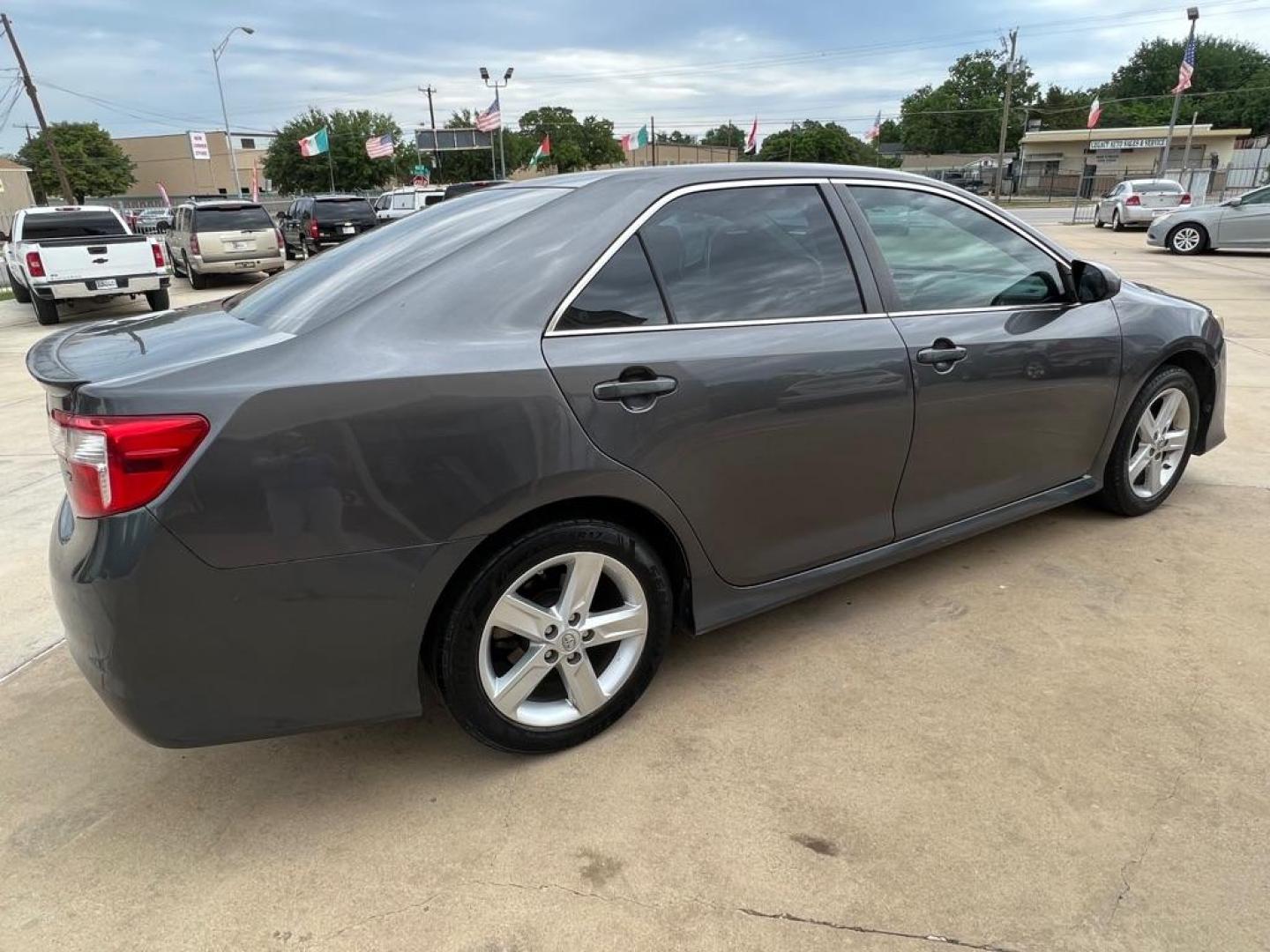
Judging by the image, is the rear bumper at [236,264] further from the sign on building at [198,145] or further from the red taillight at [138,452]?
the sign on building at [198,145]

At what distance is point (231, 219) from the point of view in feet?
53.0

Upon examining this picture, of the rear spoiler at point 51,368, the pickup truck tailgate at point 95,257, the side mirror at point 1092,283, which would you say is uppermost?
the rear spoiler at point 51,368

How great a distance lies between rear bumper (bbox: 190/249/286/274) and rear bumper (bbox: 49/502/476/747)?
1554cm

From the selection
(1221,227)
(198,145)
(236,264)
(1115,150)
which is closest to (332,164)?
(198,145)

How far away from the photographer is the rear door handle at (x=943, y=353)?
9.72 feet

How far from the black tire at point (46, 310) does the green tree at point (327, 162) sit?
55.8 m

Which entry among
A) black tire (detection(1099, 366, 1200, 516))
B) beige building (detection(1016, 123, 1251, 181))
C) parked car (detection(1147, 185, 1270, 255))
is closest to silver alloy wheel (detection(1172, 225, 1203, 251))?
parked car (detection(1147, 185, 1270, 255))

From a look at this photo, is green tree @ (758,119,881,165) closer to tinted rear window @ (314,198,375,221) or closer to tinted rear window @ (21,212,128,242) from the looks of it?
tinted rear window @ (314,198,375,221)

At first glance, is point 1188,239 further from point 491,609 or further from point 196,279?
point 491,609

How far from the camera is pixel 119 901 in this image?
205cm

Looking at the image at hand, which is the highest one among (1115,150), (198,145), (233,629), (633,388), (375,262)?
(198,145)

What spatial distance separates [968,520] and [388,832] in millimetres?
2352

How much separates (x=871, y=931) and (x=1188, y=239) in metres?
20.2

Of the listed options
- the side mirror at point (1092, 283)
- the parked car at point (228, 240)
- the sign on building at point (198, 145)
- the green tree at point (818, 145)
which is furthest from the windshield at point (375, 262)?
the green tree at point (818, 145)
